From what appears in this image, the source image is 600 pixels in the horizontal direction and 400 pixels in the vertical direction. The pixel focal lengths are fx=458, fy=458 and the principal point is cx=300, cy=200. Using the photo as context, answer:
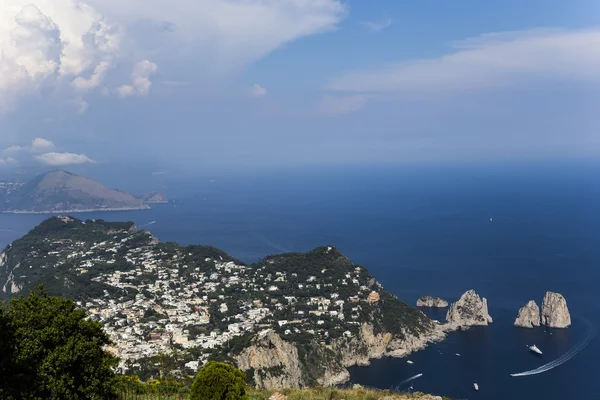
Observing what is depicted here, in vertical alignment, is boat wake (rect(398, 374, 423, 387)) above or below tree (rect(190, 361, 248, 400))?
below

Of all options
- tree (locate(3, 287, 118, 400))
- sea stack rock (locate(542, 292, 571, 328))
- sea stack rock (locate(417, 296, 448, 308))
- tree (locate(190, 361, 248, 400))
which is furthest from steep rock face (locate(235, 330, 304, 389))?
sea stack rock (locate(542, 292, 571, 328))

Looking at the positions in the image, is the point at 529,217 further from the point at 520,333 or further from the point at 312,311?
the point at 312,311

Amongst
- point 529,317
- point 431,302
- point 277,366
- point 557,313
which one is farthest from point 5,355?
point 431,302

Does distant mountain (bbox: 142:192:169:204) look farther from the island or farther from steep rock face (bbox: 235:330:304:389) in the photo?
steep rock face (bbox: 235:330:304:389)

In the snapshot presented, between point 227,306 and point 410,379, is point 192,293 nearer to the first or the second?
point 227,306

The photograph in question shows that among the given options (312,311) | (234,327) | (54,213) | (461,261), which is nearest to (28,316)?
(234,327)

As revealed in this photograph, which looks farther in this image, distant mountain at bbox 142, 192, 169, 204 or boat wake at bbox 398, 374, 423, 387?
distant mountain at bbox 142, 192, 169, 204

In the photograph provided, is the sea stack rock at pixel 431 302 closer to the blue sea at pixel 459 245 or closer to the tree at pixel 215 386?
the blue sea at pixel 459 245
